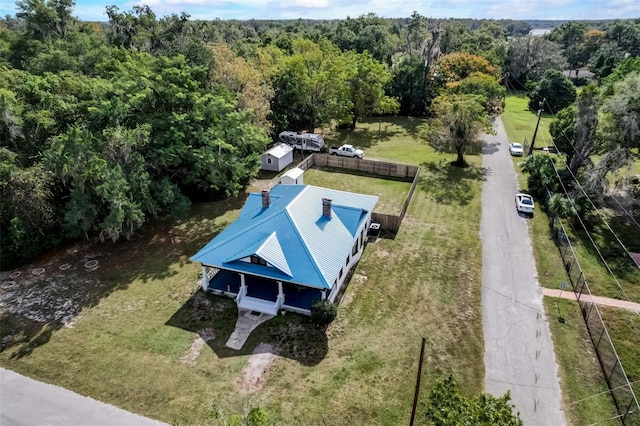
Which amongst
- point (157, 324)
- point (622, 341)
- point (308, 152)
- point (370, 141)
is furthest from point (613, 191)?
point (157, 324)

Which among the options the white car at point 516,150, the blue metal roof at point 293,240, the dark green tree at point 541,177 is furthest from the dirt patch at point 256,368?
the white car at point 516,150

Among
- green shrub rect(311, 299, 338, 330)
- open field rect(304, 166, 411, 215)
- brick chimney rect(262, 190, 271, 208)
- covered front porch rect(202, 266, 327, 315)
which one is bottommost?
open field rect(304, 166, 411, 215)

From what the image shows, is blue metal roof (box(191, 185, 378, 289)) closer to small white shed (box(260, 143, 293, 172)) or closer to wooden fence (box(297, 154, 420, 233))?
wooden fence (box(297, 154, 420, 233))

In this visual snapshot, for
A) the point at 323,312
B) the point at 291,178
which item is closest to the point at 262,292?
the point at 323,312

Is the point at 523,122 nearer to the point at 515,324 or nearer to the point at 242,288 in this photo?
the point at 515,324

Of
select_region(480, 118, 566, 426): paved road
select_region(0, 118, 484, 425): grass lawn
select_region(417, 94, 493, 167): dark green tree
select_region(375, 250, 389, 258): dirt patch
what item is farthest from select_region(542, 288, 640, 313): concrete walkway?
select_region(417, 94, 493, 167): dark green tree

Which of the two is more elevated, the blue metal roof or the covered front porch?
the blue metal roof

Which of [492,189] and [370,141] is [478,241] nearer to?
[492,189]
